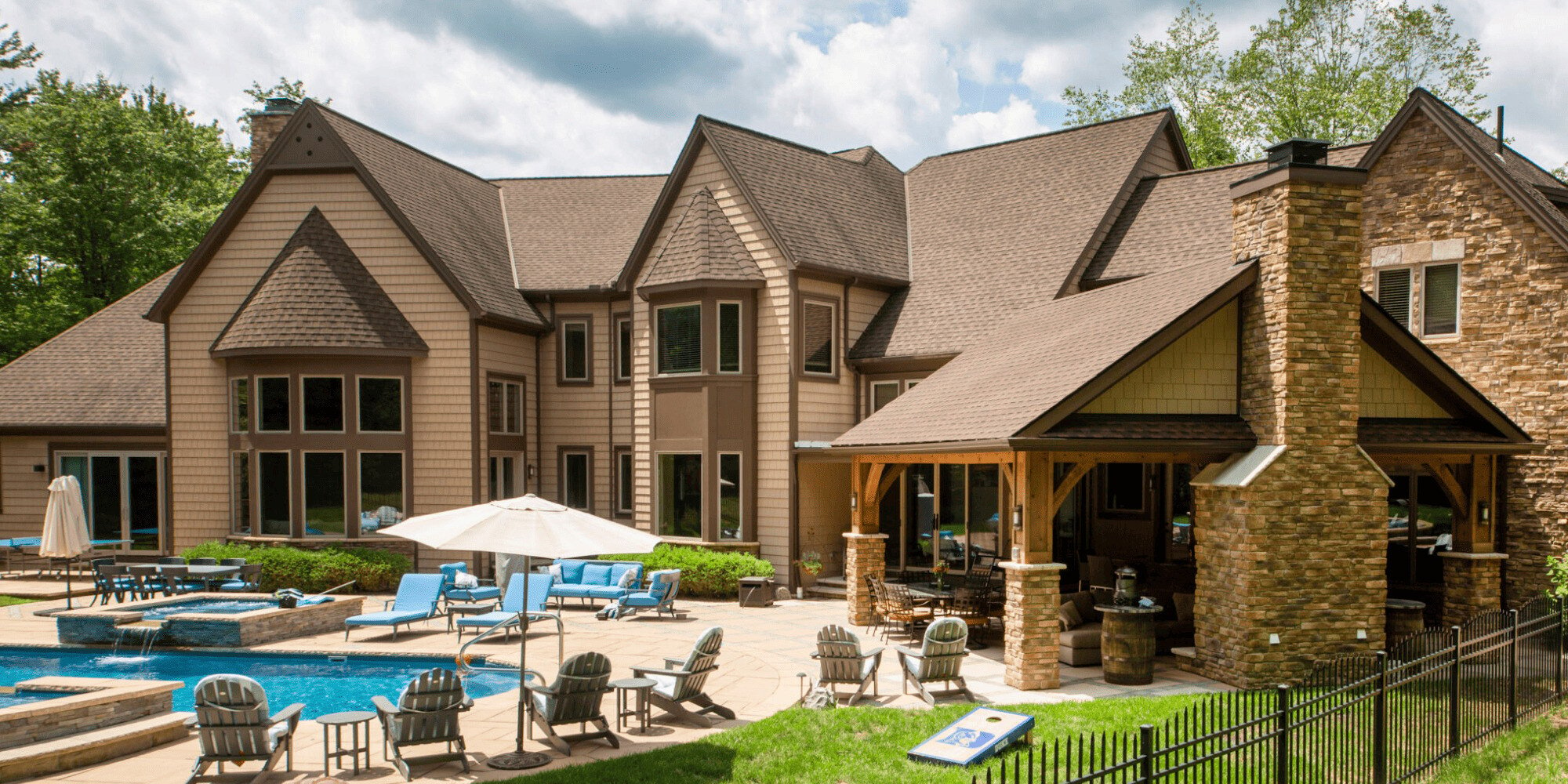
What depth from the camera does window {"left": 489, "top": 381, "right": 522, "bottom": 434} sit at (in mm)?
22484

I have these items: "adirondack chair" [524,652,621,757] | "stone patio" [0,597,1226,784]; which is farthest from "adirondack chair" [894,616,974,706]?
"adirondack chair" [524,652,621,757]

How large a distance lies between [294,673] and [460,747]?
6.10 meters

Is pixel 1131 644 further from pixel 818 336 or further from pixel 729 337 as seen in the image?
pixel 729 337

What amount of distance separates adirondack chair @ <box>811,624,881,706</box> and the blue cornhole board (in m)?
1.80

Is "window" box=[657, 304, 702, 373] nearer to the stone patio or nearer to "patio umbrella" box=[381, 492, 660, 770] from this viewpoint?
the stone patio

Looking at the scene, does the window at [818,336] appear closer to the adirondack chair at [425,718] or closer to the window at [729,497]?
the window at [729,497]

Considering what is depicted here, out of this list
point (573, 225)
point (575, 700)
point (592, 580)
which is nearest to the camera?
point (575, 700)

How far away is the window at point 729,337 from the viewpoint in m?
20.8

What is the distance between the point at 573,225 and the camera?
26188 millimetres

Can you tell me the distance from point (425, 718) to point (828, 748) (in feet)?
11.3

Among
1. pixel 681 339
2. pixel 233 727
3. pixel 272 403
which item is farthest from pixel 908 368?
pixel 233 727

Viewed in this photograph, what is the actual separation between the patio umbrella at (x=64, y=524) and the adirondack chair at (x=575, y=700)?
543 inches

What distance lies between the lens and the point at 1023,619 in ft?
39.4

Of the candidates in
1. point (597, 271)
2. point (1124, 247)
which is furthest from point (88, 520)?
point (1124, 247)
